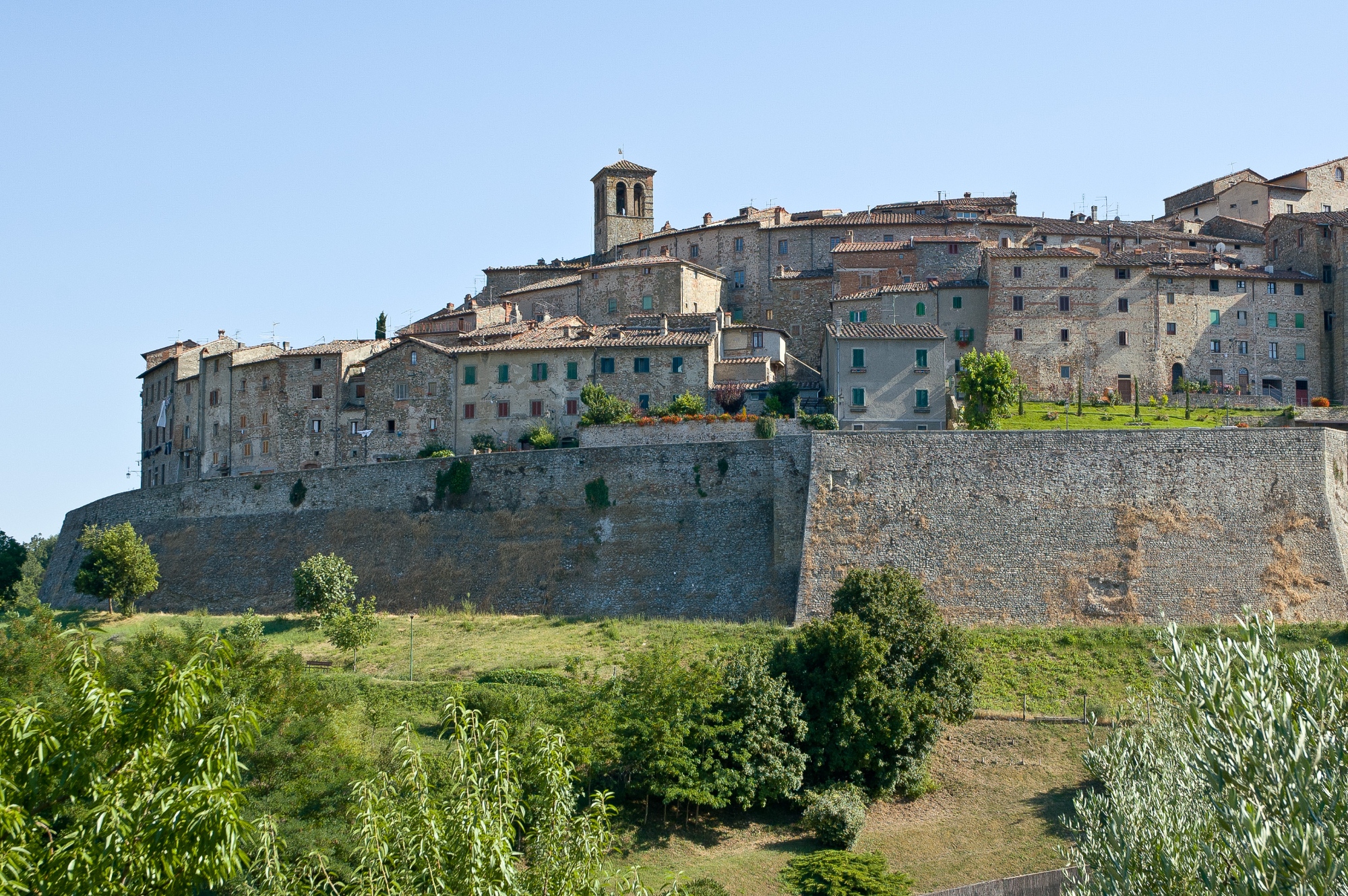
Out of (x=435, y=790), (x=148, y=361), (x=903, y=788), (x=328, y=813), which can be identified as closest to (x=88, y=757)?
(x=435, y=790)

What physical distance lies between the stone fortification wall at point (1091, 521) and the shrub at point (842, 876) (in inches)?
460

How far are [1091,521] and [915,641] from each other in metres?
9.64

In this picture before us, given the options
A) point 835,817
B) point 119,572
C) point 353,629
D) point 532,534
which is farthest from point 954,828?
point 119,572

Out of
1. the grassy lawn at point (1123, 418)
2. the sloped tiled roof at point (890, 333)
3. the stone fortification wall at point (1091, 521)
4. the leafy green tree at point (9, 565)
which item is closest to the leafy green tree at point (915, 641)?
the stone fortification wall at point (1091, 521)

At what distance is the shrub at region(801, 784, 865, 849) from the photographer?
33.4 meters

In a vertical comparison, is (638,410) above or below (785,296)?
below

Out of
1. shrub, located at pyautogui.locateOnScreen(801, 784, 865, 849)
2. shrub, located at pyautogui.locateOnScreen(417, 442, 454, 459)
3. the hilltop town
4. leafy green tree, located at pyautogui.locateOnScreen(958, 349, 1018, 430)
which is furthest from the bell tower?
shrub, located at pyautogui.locateOnScreen(801, 784, 865, 849)

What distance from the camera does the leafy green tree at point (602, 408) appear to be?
179 feet

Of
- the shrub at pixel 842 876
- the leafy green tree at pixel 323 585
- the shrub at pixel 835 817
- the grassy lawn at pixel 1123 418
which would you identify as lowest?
the shrub at pixel 842 876

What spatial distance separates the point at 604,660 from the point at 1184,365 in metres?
35.0

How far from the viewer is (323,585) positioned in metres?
48.1

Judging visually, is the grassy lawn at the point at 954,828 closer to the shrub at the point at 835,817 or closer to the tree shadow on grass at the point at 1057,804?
the tree shadow on grass at the point at 1057,804

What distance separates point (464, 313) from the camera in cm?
7088

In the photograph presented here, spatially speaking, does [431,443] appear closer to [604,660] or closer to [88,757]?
[604,660]
